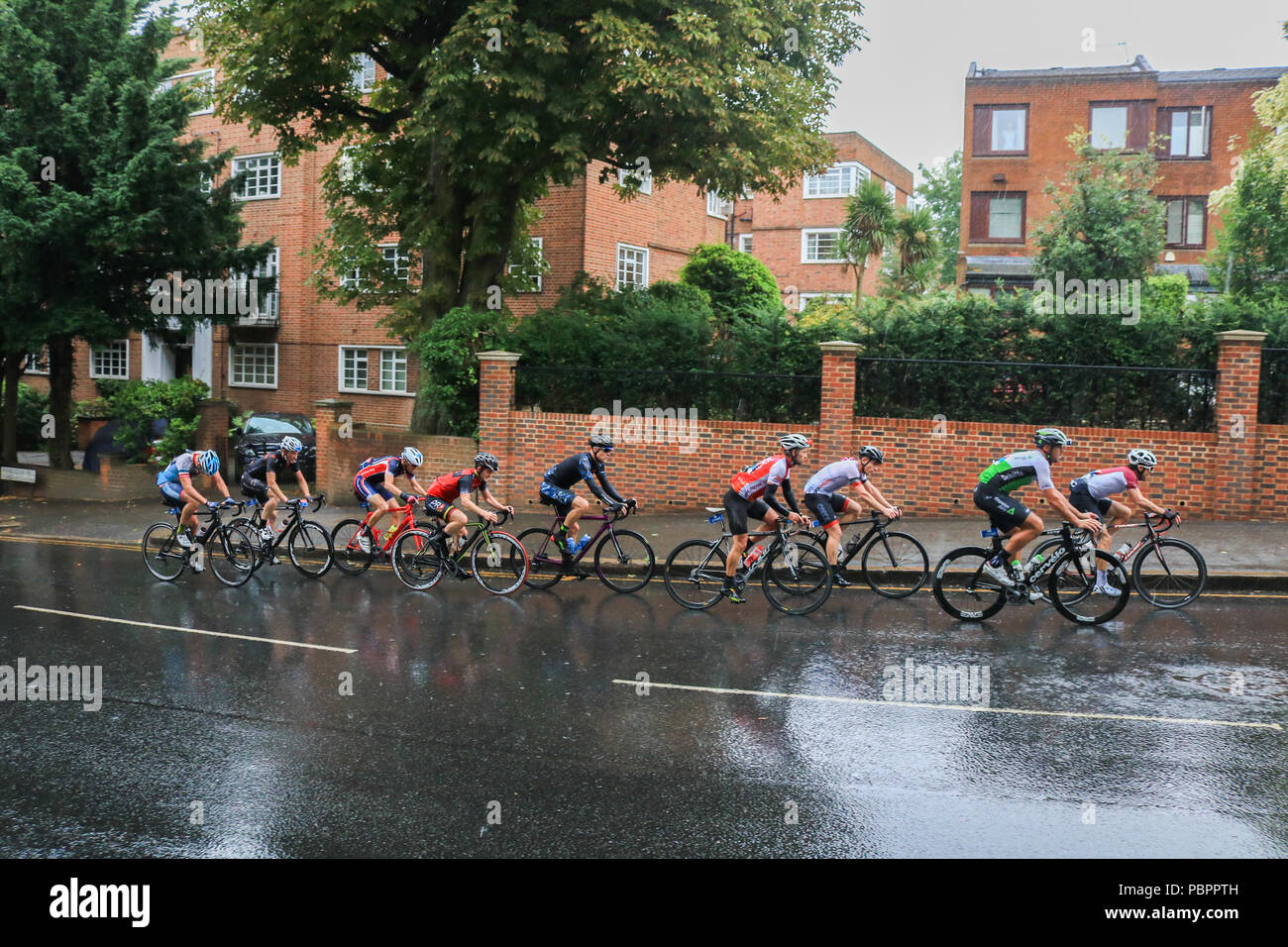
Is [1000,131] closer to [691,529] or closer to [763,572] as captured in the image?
[691,529]

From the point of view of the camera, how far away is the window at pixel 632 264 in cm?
2839

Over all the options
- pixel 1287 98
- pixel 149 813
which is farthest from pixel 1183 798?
pixel 1287 98

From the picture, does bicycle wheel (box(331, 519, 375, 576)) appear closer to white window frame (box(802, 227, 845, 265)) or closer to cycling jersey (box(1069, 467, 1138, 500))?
cycling jersey (box(1069, 467, 1138, 500))

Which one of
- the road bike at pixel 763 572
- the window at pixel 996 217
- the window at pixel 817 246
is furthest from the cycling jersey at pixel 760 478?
the window at pixel 996 217

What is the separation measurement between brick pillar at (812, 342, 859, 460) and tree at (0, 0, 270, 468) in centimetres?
1245

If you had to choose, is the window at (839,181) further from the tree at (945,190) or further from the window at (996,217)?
the tree at (945,190)

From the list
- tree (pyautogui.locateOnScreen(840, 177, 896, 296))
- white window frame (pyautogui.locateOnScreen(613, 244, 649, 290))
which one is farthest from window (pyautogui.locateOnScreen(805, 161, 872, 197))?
white window frame (pyautogui.locateOnScreen(613, 244, 649, 290))

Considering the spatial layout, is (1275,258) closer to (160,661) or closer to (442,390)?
(442,390)

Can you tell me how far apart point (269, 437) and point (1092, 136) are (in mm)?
29507

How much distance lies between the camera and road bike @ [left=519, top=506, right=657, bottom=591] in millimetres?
12578

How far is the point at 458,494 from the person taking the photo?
12.9m

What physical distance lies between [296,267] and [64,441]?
993cm

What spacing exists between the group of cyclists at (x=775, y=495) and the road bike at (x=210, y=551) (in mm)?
145

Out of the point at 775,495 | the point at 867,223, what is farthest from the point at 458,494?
the point at 867,223
